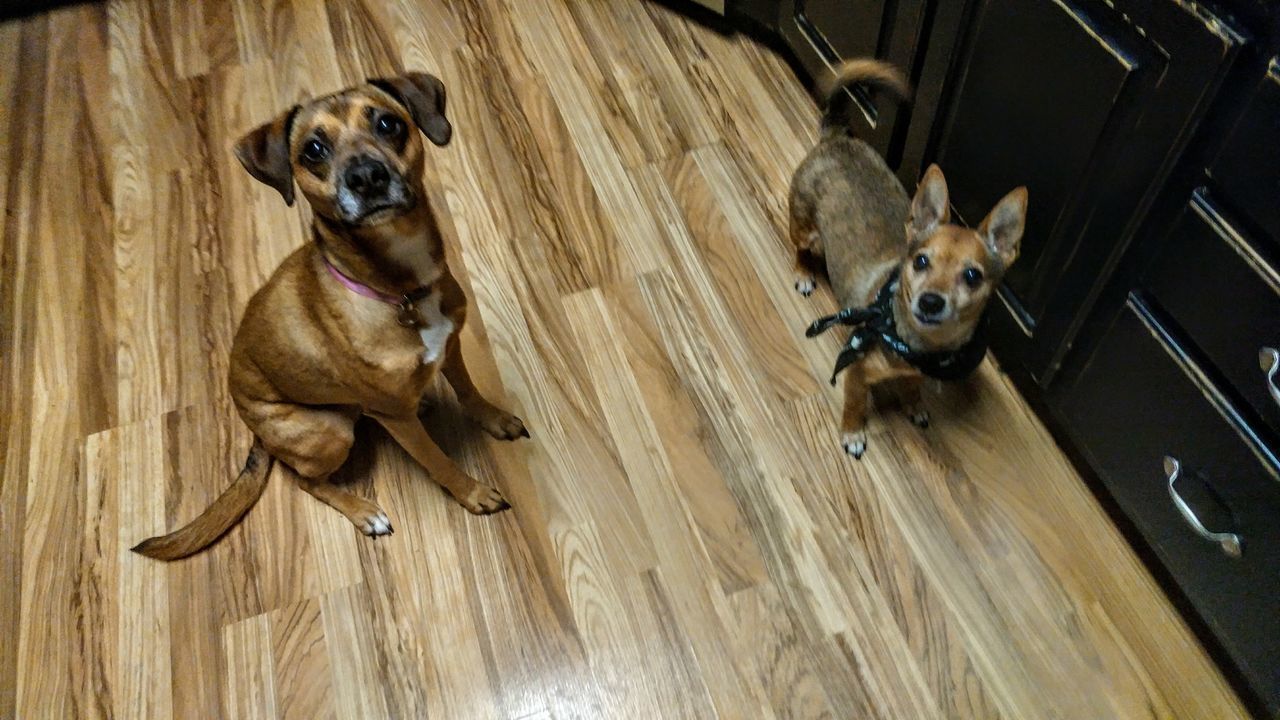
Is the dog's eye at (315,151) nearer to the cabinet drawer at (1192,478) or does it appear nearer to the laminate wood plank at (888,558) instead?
the laminate wood plank at (888,558)

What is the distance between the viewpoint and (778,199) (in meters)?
2.29

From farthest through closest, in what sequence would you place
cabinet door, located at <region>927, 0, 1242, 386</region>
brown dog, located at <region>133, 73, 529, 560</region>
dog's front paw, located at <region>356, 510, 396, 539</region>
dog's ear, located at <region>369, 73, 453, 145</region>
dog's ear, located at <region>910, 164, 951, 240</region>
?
1. dog's front paw, located at <region>356, 510, 396, 539</region>
2. dog's ear, located at <region>910, 164, 951, 240</region>
3. dog's ear, located at <region>369, 73, 453, 145</region>
4. brown dog, located at <region>133, 73, 529, 560</region>
5. cabinet door, located at <region>927, 0, 1242, 386</region>

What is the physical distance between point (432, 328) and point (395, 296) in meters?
0.09

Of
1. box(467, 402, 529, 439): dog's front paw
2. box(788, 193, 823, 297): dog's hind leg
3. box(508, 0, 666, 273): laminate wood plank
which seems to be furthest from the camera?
box(508, 0, 666, 273): laminate wood plank

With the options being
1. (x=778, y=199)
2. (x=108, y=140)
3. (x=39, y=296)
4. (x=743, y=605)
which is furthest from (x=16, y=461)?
(x=778, y=199)

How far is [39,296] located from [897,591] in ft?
8.30

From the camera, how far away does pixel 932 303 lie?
1.45m

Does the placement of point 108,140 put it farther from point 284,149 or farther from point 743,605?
point 743,605

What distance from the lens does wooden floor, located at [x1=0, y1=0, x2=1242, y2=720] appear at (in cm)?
158

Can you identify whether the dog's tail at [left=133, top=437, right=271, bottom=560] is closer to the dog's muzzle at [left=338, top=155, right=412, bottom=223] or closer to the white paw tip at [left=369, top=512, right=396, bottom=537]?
the white paw tip at [left=369, top=512, right=396, bottom=537]

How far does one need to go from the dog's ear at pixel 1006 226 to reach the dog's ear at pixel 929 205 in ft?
0.31

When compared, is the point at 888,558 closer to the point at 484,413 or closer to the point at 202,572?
the point at 484,413

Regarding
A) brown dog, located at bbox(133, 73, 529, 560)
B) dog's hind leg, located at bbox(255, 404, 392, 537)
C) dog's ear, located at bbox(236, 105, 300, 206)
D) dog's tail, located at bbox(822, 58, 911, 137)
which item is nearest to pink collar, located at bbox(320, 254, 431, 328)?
brown dog, located at bbox(133, 73, 529, 560)

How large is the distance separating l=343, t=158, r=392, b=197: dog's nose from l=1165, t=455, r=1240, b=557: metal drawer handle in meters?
1.50
